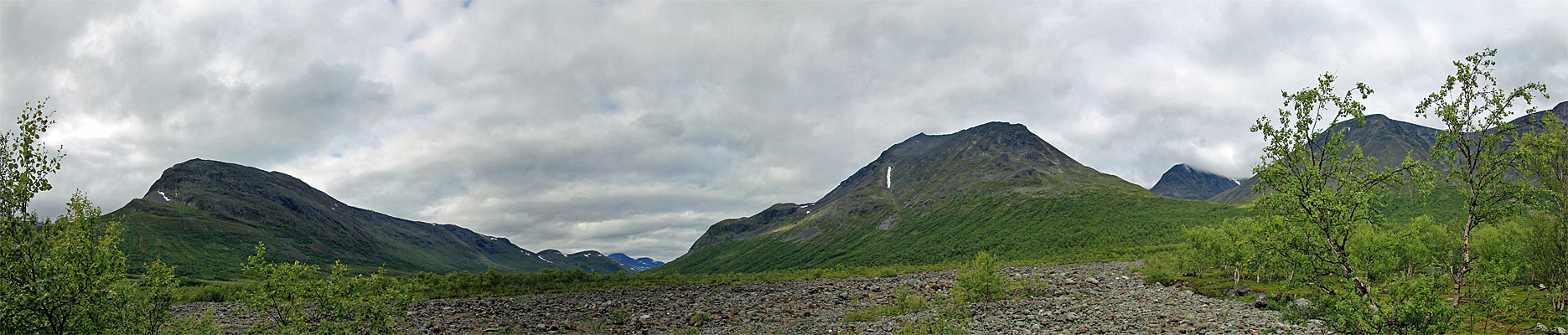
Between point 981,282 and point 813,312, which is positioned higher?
point 981,282

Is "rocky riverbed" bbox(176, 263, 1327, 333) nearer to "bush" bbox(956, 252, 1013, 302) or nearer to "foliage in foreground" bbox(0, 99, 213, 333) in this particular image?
"bush" bbox(956, 252, 1013, 302)

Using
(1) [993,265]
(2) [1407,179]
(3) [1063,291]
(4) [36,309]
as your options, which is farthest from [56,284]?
(3) [1063,291]

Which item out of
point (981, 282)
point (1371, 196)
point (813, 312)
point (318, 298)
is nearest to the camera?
point (1371, 196)

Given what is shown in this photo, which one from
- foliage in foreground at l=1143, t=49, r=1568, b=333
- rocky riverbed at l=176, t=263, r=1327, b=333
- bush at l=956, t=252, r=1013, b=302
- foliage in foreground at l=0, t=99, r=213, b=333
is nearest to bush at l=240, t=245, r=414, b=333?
foliage in foreground at l=0, t=99, r=213, b=333

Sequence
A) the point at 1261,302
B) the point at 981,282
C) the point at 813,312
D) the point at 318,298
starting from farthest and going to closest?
the point at 813,312 < the point at 981,282 < the point at 1261,302 < the point at 318,298

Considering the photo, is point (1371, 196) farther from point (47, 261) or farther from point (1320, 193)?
point (47, 261)

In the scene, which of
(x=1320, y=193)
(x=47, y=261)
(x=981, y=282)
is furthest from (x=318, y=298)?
(x=981, y=282)

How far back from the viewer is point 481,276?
61.8 m

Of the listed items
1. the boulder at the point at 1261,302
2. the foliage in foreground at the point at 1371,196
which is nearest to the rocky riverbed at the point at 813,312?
the boulder at the point at 1261,302

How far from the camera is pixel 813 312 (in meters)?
43.1

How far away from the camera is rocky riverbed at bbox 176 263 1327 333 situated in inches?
1189

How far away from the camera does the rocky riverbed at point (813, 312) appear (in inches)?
1189

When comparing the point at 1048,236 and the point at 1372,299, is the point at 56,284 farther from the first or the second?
the point at 1048,236

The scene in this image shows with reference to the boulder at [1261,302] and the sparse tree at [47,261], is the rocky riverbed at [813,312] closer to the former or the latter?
the boulder at [1261,302]
